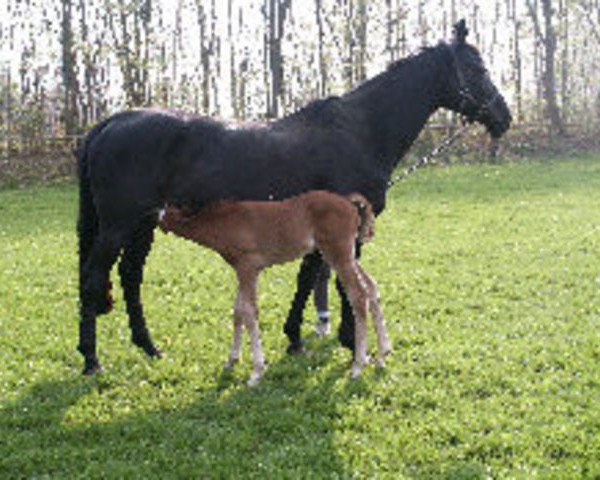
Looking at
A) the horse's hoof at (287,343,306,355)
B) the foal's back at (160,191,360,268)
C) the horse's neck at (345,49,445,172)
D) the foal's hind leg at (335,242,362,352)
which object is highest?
the horse's neck at (345,49,445,172)

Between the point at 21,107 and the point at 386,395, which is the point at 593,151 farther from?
the point at 386,395

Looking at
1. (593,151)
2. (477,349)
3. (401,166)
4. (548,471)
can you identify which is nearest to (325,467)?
(548,471)

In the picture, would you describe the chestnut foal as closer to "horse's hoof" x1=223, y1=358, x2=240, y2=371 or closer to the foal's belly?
the foal's belly

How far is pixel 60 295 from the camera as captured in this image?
10.4 meters

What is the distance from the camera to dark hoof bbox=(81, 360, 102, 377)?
22.3 feet

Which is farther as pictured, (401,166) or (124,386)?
(401,166)

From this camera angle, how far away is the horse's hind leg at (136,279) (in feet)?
23.6

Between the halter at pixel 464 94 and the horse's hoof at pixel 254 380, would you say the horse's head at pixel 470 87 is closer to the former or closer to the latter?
the halter at pixel 464 94

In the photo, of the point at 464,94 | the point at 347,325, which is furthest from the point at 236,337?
the point at 464,94

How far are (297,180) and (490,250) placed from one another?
7.31 meters

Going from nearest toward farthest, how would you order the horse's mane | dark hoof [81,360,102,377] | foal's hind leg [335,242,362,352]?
dark hoof [81,360,102,377] → the horse's mane → foal's hind leg [335,242,362,352]

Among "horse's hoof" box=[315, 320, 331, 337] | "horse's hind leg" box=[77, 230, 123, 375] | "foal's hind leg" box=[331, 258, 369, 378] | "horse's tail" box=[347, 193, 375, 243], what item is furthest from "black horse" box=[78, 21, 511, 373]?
"horse's hoof" box=[315, 320, 331, 337]

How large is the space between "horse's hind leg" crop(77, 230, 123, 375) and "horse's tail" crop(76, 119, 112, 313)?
11cm

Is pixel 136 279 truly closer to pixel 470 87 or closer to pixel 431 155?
pixel 431 155
